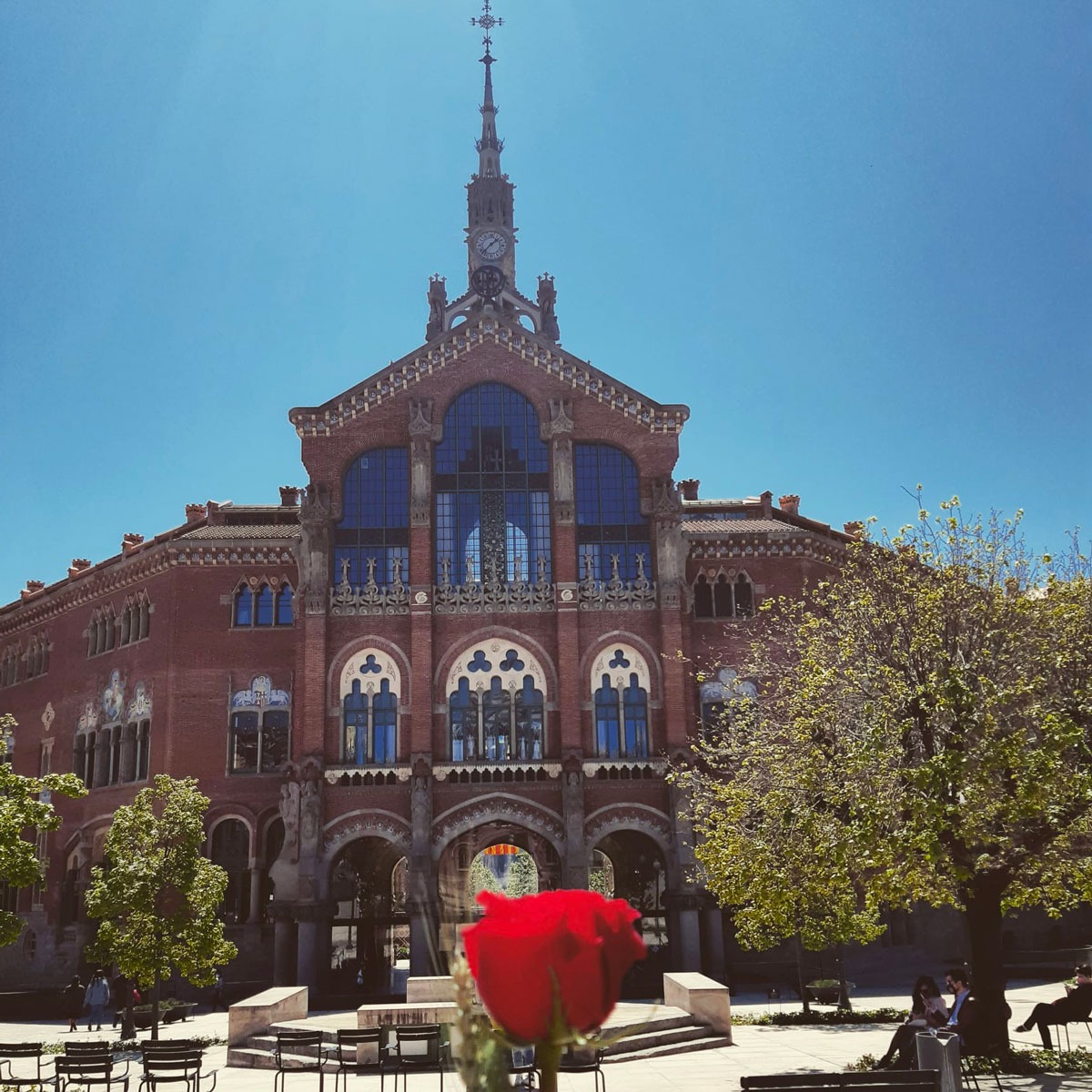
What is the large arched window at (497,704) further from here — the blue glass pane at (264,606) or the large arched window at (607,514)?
the blue glass pane at (264,606)

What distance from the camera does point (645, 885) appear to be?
4062 cm

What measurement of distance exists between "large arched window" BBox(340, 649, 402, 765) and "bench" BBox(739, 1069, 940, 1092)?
91.8 feet

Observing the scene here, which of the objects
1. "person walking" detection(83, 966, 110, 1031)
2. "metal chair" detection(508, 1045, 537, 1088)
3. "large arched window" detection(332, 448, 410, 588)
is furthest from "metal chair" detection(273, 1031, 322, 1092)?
"large arched window" detection(332, 448, 410, 588)

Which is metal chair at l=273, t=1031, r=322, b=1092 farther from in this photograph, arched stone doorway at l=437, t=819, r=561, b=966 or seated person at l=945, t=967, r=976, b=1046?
arched stone doorway at l=437, t=819, r=561, b=966

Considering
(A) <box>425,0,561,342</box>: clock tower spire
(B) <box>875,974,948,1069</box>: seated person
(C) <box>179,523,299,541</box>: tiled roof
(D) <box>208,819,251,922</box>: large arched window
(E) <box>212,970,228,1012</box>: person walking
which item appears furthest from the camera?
(A) <box>425,0,561,342</box>: clock tower spire

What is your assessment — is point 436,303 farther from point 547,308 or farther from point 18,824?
point 18,824

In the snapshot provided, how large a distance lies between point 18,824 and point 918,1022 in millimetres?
15770

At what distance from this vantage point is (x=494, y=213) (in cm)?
7350

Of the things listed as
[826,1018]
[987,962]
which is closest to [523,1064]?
[987,962]

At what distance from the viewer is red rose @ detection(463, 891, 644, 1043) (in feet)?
13.2

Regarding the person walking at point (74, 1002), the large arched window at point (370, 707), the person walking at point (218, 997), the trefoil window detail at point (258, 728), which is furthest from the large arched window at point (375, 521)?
the person walking at point (74, 1002)

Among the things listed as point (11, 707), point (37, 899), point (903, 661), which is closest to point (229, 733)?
point (37, 899)

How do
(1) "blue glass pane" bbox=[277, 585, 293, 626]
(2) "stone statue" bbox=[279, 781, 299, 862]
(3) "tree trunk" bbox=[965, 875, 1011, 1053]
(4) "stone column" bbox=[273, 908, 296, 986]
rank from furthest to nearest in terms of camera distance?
(1) "blue glass pane" bbox=[277, 585, 293, 626] → (2) "stone statue" bbox=[279, 781, 299, 862] → (4) "stone column" bbox=[273, 908, 296, 986] → (3) "tree trunk" bbox=[965, 875, 1011, 1053]

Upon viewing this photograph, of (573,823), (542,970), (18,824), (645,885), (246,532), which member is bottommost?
(645,885)
